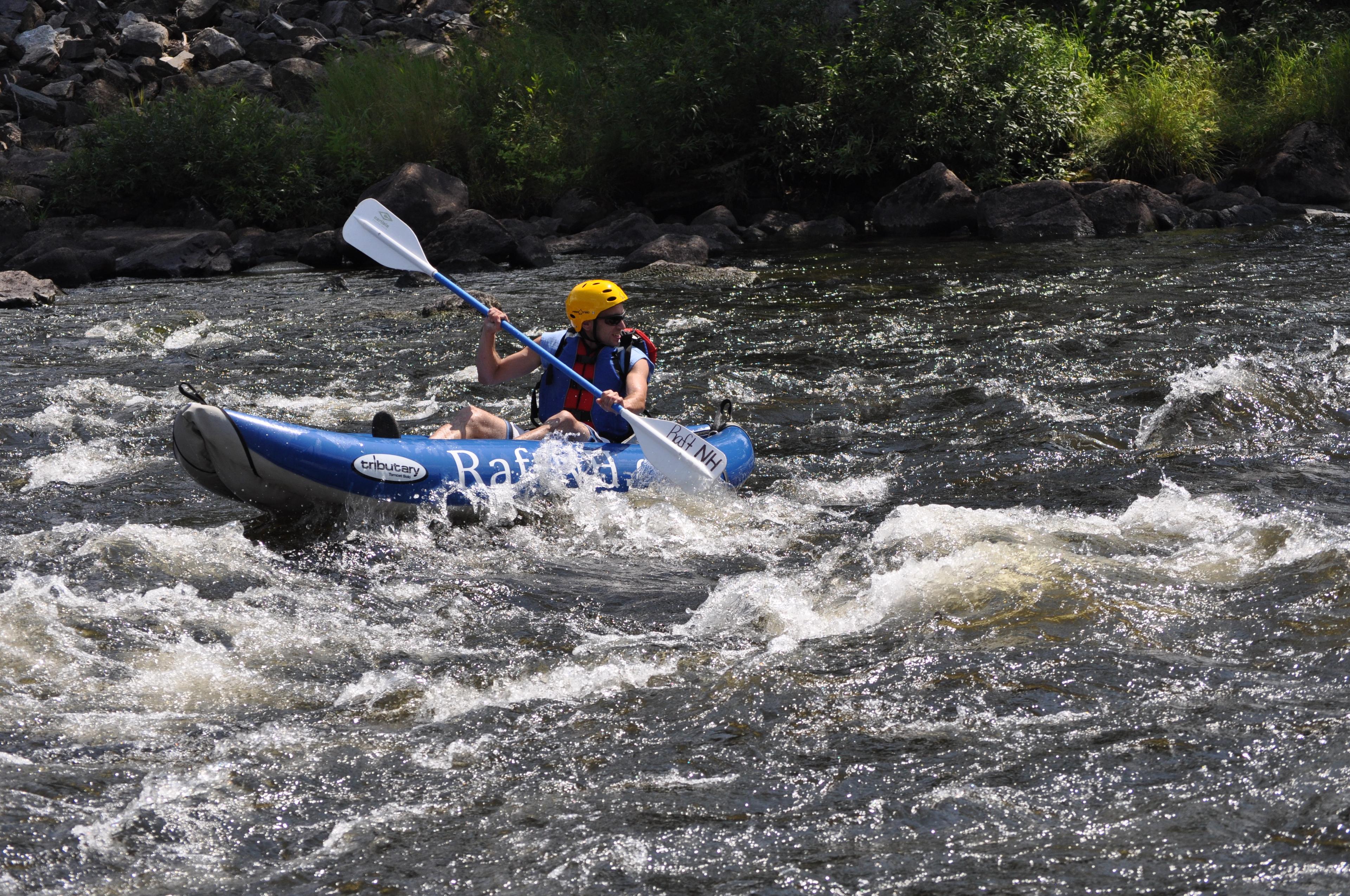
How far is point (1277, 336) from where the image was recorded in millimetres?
7699

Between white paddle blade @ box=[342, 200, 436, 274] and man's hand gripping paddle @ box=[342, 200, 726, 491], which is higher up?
white paddle blade @ box=[342, 200, 436, 274]

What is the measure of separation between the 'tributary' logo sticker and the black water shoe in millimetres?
135

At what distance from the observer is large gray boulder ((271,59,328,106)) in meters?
19.6

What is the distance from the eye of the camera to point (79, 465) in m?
5.88

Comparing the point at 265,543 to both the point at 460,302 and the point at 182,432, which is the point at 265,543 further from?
the point at 460,302

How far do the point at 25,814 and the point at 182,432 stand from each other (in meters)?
2.06

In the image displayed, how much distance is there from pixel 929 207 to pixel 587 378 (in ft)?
29.1

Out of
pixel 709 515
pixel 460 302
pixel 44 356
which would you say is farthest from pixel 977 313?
pixel 44 356

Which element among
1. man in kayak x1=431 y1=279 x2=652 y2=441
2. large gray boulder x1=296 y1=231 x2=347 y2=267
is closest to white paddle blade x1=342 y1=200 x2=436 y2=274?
man in kayak x1=431 y1=279 x2=652 y2=441

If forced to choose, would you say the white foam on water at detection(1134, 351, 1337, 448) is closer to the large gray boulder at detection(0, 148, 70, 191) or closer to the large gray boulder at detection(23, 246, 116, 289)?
the large gray boulder at detection(23, 246, 116, 289)

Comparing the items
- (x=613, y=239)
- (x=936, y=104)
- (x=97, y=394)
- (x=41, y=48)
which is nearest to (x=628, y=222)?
(x=613, y=239)

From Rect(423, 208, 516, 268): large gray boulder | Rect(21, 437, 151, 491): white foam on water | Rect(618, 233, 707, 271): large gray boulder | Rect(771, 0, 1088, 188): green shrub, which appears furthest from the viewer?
Rect(771, 0, 1088, 188): green shrub

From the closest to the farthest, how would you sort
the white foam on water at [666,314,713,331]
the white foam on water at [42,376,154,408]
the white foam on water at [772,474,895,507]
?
1. the white foam on water at [772,474,895,507]
2. the white foam on water at [42,376,154,408]
3. the white foam on water at [666,314,713,331]

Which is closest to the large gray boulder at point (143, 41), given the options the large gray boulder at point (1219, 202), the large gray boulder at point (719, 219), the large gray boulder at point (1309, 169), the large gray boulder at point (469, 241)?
the large gray boulder at point (469, 241)
